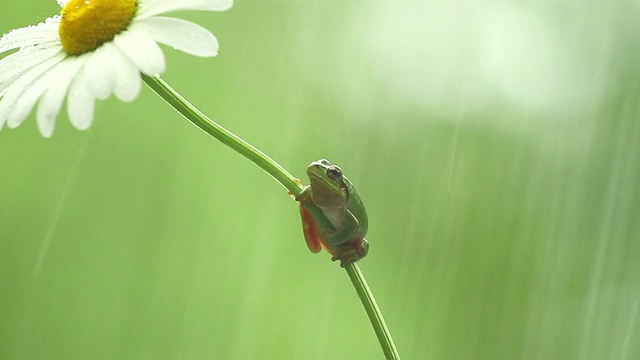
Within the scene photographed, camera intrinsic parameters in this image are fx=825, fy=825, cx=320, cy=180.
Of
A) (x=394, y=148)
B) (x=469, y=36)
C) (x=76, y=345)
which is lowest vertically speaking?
(x=76, y=345)

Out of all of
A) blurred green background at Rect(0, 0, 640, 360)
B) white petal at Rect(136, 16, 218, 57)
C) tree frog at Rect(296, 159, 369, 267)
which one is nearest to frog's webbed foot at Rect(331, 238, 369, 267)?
tree frog at Rect(296, 159, 369, 267)

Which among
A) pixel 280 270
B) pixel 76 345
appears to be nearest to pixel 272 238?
pixel 280 270

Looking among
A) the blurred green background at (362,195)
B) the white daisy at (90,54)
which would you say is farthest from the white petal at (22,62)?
the blurred green background at (362,195)

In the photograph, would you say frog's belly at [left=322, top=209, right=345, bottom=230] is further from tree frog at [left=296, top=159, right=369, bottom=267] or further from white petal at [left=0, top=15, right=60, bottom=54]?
white petal at [left=0, top=15, right=60, bottom=54]

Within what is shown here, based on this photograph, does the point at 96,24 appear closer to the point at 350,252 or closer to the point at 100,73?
the point at 100,73

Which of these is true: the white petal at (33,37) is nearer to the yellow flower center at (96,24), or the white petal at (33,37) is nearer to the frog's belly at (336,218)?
the yellow flower center at (96,24)

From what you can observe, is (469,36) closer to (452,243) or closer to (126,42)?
(452,243)
